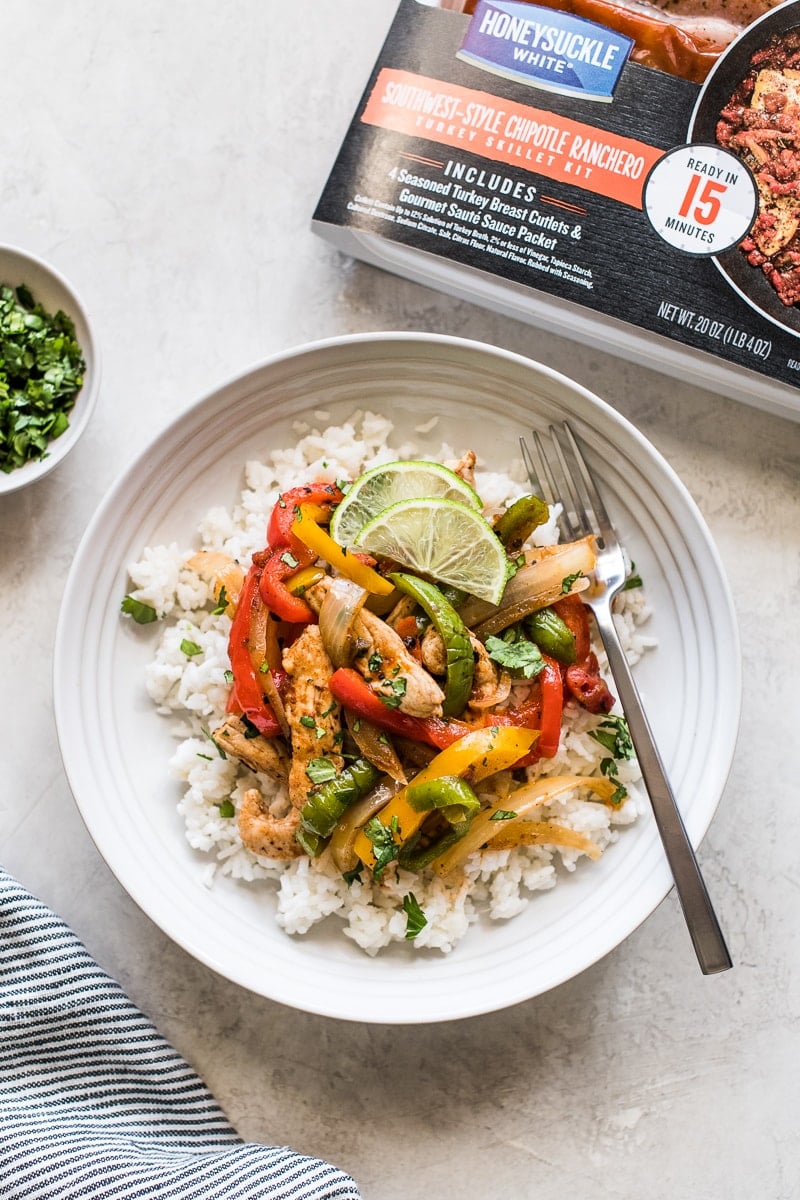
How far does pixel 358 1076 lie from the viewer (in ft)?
9.61

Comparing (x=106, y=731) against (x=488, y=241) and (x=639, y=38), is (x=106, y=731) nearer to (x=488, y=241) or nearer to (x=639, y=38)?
(x=488, y=241)

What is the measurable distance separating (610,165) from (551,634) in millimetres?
1372

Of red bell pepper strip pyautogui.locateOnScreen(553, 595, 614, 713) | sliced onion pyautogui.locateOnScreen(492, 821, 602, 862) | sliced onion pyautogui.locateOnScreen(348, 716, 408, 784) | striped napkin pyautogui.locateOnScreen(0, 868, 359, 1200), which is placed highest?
red bell pepper strip pyautogui.locateOnScreen(553, 595, 614, 713)


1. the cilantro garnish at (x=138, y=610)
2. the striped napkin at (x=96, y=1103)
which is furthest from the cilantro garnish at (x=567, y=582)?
the striped napkin at (x=96, y=1103)

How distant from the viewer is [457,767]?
2.44 meters

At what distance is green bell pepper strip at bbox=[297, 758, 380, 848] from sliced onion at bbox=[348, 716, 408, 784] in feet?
0.09

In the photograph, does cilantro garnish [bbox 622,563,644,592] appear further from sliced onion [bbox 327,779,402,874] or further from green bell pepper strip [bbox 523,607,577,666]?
A: sliced onion [bbox 327,779,402,874]

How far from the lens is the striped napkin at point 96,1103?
2.59m

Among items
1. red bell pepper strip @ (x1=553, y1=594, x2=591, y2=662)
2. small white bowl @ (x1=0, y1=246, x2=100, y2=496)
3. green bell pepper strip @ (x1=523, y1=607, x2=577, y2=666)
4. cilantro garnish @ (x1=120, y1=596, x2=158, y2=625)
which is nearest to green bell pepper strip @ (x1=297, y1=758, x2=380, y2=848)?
green bell pepper strip @ (x1=523, y1=607, x2=577, y2=666)

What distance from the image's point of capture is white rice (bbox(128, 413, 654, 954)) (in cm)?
268

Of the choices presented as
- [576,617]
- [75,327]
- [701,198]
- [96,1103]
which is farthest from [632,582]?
[96,1103]

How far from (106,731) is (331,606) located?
85cm

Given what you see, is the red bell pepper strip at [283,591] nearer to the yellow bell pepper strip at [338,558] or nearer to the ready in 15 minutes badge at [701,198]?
the yellow bell pepper strip at [338,558]

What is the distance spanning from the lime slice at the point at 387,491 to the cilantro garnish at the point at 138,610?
662 millimetres
